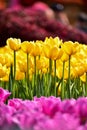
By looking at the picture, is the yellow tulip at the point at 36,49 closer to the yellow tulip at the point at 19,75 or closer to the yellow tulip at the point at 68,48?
the yellow tulip at the point at 68,48

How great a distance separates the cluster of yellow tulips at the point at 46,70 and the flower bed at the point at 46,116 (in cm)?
89

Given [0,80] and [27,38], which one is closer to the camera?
[0,80]

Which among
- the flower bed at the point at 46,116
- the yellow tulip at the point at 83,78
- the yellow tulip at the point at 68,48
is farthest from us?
the yellow tulip at the point at 83,78

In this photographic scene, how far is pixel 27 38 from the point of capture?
6191mm

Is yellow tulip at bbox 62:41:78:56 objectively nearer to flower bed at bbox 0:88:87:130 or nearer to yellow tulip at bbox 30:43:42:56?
yellow tulip at bbox 30:43:42:56

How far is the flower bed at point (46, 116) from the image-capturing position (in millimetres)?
1526

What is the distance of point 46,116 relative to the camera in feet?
5.55

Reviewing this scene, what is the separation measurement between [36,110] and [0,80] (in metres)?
1.58

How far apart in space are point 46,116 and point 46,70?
159 cm

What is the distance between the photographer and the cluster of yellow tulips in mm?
2914

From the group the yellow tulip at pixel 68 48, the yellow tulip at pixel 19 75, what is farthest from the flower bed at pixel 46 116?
the yellow tulip at pixel 19 75

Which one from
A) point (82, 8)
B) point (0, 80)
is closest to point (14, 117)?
point (0, 80)

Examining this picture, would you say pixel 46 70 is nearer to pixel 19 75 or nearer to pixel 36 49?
pixel 19 75

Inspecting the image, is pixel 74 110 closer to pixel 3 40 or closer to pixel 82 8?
pixel 3 40
